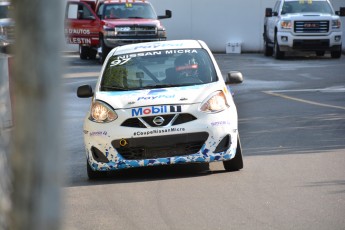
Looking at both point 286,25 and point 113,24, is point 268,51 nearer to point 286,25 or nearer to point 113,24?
point 286,25

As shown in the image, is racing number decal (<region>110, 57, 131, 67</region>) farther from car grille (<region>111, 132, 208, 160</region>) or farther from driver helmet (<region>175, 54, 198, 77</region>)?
car grille (<region>111, 132, 208, 160</region>)

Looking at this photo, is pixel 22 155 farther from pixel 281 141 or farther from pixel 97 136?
pixel 281 141

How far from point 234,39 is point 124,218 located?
29241 mm

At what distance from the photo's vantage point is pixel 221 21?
37.1 m

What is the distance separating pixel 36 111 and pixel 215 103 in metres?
8.18

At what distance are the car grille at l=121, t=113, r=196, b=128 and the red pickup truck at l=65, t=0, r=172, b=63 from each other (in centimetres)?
1938

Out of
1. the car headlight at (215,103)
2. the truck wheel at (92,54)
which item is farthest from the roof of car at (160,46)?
the truck wheel at (92,54)

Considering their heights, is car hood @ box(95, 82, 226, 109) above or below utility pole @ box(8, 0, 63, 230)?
below

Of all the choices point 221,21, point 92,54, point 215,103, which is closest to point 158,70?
point 215,103

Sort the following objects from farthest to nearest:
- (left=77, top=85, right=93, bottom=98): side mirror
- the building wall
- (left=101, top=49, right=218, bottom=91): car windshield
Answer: the building wall < (left=77, top=85, right=93, bottom=98): side mirror < (left=101, top=49, right=218, bottom=91): car windshield

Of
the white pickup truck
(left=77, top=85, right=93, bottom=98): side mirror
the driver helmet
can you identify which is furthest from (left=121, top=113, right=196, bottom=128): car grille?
the white pickup truck

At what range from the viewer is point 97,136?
1000 cm

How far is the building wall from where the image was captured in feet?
120

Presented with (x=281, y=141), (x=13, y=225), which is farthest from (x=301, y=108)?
(x=13, y=225)
